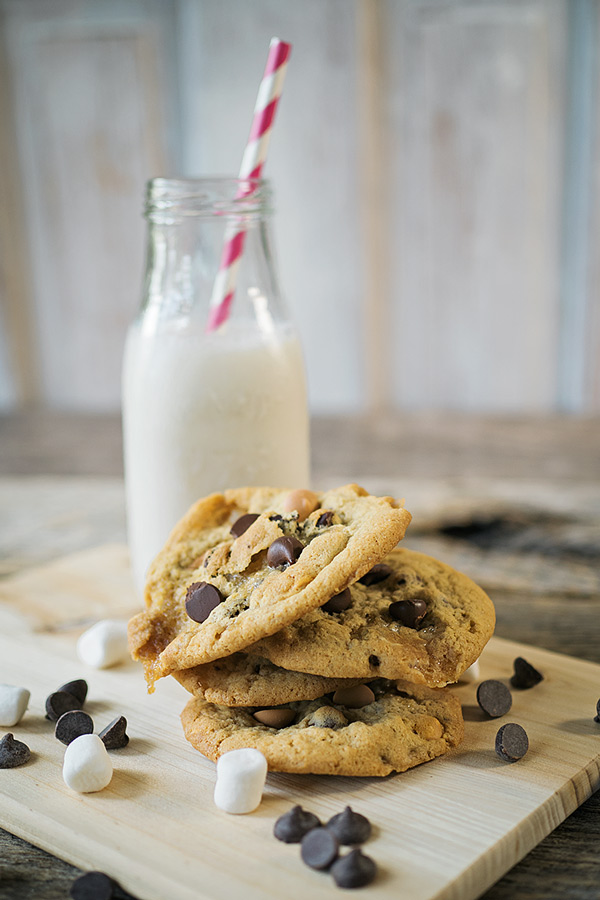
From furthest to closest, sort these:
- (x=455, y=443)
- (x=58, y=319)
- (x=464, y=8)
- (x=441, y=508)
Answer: (x=58, y=319) < (x=464, y=8) < (x=455, y=443) < (x=441, y=508)

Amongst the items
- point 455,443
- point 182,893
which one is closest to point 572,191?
point 455,443

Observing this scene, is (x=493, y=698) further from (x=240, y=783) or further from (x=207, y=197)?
(x=207, y=197)

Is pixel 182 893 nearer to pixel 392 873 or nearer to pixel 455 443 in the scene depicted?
pixel 392 873

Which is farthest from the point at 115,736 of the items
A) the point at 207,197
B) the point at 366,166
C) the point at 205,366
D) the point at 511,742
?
the point at 366,166

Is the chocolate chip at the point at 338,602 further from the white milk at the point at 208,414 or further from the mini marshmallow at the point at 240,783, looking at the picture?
the white milk at the point at 208,414

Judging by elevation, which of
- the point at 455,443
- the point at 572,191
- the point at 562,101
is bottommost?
the point at 455,443

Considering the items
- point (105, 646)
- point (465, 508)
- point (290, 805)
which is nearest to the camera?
point (290, 805)
